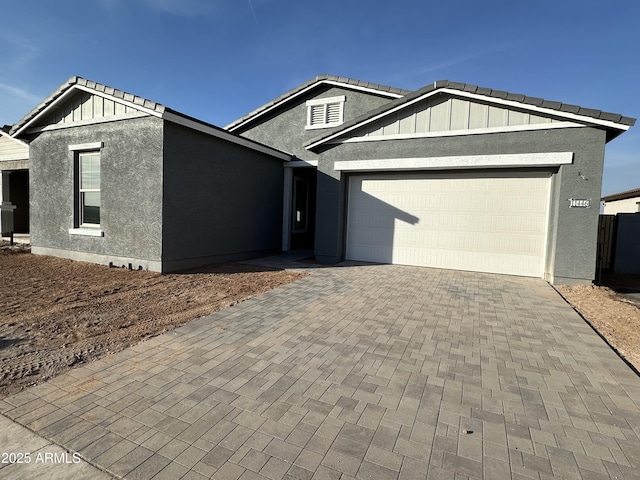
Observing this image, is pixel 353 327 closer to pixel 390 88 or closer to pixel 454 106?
pixel 454 106

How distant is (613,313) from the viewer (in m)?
5.91

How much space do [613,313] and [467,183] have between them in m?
4.57

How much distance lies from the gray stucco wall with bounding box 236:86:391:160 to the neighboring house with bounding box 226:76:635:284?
1557mm

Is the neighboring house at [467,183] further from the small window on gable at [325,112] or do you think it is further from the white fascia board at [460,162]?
the small window on gable at [325,112]

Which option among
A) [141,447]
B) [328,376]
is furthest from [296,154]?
[141,447]

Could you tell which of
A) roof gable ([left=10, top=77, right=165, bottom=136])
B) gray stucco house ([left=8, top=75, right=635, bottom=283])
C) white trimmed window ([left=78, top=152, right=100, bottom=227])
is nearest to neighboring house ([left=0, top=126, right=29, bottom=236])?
roof gable ([left=10, top=77, right=165, bottom=136])

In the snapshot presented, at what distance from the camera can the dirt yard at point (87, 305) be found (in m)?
3.67

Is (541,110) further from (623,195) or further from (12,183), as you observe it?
(12,183)

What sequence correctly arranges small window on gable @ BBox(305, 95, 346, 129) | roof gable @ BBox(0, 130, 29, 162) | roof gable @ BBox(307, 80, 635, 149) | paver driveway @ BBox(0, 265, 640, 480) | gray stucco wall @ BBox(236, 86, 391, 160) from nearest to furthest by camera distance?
paver driveway @ BBox(0, 265, 640, 480), roof gable @ BBox(307, 80, 635, 149), gray stucco wall @ BBox(236, 86, 391, 160), small window on gable @ BBox(305, 95, 346, 129), roof gable @ BBox(0, 130, 29, 162)

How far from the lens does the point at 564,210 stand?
7.85 meters

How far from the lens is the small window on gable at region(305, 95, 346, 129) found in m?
13.1

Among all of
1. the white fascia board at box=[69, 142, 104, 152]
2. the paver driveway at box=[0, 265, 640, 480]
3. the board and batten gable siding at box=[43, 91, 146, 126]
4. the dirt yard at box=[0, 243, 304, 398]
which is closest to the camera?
the paver driveway at box=[0, 265, 640, 480]

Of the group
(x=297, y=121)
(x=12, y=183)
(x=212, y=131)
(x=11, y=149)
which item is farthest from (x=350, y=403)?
(x=12, y=183)

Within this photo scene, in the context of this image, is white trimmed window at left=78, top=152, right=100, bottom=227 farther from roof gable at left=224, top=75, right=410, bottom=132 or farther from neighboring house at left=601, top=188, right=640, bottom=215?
neighboring house at left=601, top=188, right=640, bottom=215
